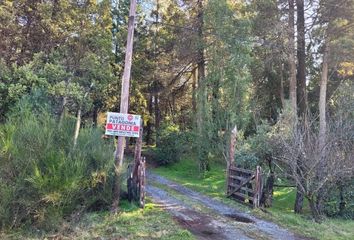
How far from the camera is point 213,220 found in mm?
8742

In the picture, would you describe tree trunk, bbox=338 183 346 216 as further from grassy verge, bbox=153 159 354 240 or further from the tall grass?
the tall grass

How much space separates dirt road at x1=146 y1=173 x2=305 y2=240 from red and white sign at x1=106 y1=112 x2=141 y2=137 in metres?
2.48

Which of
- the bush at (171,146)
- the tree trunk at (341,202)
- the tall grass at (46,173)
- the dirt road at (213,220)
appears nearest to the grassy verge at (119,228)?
the tall grass at (46,173)

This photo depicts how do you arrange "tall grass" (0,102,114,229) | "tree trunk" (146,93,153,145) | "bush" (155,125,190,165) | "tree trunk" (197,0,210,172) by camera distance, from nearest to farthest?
1. "tall grass" (0,102,114,229)
2. "tree trunk" (197,0,210,172)
3. "bush" (155,125,190,165)
4. "tree trunk" (146,93,153,145)

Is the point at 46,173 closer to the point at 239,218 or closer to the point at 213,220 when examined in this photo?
the point at 213,220

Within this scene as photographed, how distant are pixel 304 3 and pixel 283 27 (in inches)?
82.1

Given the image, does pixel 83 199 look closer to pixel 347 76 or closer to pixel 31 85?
pixel 31 85

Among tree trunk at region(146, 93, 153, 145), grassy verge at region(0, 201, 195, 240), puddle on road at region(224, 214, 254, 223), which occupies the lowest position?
grassy verge at region(0, 201, 195, 240)

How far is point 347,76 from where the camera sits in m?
20.5

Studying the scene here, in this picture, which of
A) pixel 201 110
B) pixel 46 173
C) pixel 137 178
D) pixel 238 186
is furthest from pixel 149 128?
pixel 46 173

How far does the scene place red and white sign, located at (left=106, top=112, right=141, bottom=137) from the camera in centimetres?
877

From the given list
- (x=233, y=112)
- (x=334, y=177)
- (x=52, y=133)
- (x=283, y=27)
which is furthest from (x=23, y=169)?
(x=283, y=27)

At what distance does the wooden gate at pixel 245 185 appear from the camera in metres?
10.5

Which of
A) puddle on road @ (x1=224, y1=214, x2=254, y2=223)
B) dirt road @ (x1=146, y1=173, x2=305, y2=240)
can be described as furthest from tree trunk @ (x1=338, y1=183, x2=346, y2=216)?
puddle on road @ (x1=224, y1=214, x2=254, y2=223)
